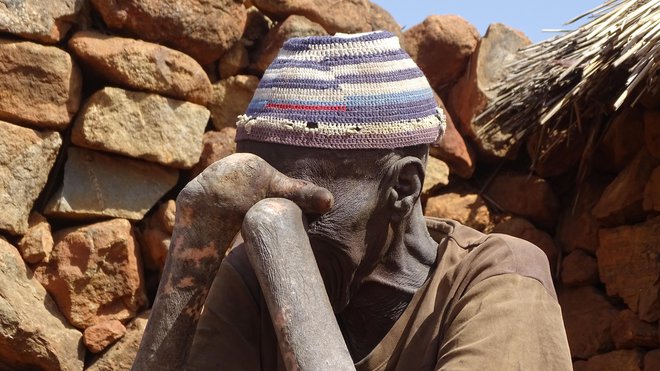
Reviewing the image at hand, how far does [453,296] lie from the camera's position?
2768 millimetres

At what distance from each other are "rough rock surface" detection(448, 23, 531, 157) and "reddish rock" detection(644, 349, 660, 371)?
1.31 m

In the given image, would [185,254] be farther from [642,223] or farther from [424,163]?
[642,223]

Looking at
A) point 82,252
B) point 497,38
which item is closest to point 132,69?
point 82,252

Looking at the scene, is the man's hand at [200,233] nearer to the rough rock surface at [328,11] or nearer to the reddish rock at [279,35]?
the reddish rock at [279,35]

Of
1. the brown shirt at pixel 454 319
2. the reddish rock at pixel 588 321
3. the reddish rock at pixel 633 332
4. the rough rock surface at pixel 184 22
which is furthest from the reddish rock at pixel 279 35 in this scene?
the brown shirt at pixel 454 319

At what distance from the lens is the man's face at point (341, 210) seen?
2668 millimetres

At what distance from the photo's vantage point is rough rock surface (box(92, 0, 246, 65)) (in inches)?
214

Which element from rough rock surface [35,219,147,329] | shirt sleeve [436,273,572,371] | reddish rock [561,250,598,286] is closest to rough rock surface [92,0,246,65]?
rough rock surface [35,219,147,329]

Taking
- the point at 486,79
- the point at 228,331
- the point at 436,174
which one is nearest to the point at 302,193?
the point at 228,331

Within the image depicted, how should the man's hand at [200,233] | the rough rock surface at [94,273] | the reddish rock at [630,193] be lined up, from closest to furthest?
the man's hand at [200,233] → the rough rock surface at [94,273] → the reddish rock at [630,193]

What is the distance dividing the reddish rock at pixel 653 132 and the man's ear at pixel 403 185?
3407 millimetres

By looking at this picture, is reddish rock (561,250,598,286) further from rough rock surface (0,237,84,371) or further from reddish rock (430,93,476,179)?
rough rock surface (0,237,84,371)

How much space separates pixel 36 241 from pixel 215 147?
36.6 inches

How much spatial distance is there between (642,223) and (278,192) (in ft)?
12.5
